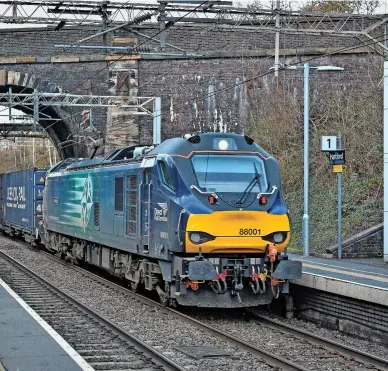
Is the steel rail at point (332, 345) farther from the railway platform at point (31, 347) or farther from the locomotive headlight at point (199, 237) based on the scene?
the railway platform at point (31, 347)

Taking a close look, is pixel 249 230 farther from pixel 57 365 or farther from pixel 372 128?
pixel 372 128

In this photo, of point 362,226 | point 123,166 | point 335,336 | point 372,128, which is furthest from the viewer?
point 372,128

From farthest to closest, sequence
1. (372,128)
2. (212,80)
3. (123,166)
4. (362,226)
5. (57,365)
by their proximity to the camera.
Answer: (212,80)
(372,128)
(362,226)
(123,166)
(57,365)

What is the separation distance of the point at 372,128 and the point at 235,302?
15.4 metres

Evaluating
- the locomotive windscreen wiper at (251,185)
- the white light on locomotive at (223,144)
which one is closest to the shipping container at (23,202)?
the white light on locomotive at (223,144)

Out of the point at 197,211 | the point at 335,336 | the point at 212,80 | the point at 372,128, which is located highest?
the point at 212,80

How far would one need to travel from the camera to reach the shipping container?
30175 mm

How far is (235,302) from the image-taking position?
1403 centimetres

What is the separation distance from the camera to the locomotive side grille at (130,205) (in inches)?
631

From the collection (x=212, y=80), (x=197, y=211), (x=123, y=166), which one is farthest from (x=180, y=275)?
(x=212, y=80)

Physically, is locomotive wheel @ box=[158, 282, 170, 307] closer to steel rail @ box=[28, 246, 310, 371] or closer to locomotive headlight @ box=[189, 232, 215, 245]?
steel rail @ box=[28, 246, 310, 371]

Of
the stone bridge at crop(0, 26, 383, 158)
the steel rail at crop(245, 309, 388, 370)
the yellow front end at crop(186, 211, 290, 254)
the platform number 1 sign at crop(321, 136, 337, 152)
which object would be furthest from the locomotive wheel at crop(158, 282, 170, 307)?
the stone bridge at crop(0, 26, 383, 158)

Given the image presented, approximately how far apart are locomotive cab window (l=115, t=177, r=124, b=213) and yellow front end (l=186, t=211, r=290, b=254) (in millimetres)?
3473

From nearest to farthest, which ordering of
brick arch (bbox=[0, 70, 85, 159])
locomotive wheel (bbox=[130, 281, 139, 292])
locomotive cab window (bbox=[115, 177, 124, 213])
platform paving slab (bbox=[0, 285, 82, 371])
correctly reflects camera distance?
platform paving slab (bbox=[0, 285, 82, 371]) < locomotive cab window (bbox=[115, 177, 124, 213]) < locomotive wheel (bbox=[130, 281, 139, 292]) < brick arch (bbox=[0, 70, 85, 159])
